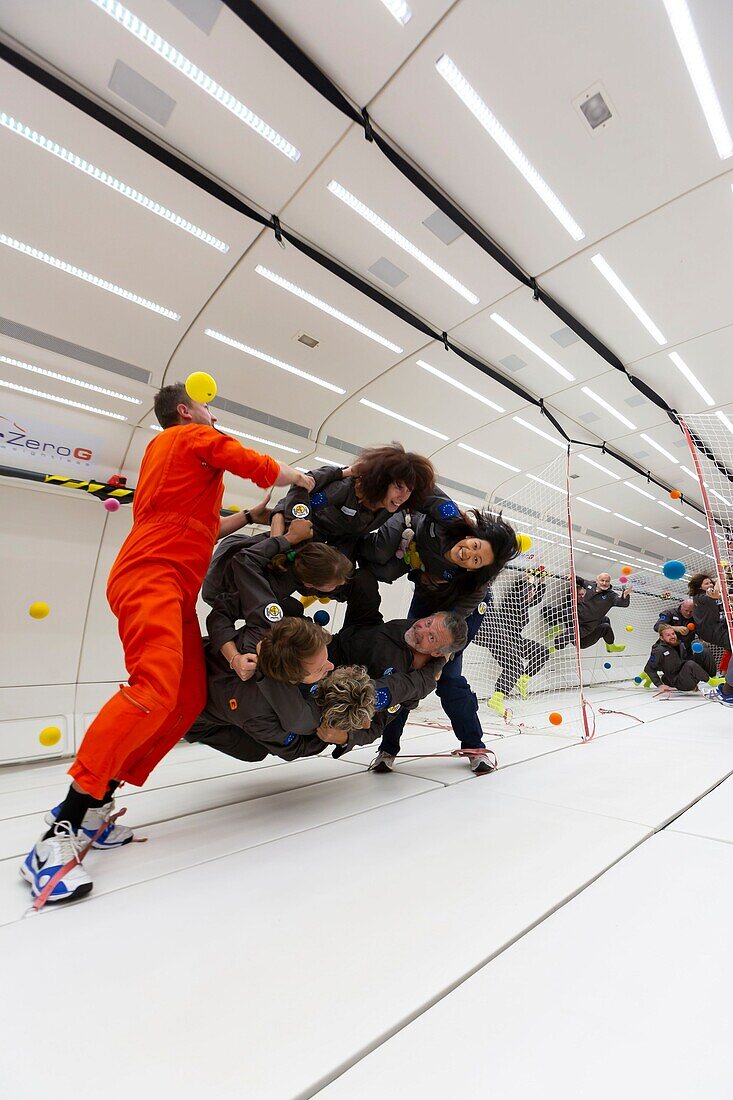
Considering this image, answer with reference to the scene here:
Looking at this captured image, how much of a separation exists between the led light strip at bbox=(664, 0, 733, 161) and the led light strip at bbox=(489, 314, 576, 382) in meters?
2.23

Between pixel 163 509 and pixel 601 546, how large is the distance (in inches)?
524

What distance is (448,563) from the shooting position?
2.66 m

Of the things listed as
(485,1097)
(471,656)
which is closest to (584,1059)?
(485,1097)

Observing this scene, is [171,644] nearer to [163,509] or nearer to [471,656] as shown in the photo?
[163,509]

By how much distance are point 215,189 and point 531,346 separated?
4018 mm

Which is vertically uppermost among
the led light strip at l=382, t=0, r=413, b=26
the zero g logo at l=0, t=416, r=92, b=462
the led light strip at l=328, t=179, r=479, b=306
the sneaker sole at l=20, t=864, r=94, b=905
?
the led light strip at l=382, t=0, r=413, b=26

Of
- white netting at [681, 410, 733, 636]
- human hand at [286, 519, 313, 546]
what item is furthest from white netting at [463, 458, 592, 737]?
human hand at [286, 519, 313, 546]

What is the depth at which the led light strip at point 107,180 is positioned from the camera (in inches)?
135

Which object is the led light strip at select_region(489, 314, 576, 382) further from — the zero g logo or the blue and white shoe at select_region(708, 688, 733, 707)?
the zero g logo

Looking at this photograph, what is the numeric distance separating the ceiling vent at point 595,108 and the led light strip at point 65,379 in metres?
4.85

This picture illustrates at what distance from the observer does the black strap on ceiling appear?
320cm

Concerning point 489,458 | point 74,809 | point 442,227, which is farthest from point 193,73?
point 489,458

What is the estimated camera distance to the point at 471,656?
215 inches

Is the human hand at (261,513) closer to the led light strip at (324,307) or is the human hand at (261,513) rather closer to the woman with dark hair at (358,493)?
the woman with dark hair at (358,493)
